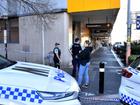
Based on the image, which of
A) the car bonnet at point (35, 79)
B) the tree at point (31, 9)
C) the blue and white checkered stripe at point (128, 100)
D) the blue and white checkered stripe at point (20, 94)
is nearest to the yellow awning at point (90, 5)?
the tree at point (31, 9)

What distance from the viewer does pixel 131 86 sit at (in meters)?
6.58

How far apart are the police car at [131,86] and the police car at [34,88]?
1937 millimetres

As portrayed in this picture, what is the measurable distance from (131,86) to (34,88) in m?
2.88

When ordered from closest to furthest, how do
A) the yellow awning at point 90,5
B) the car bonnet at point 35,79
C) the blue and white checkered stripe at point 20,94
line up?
1. the blue and white checkered stripe at point 20,94
2. the car bonnet at point 35,79
3. the yellow awning at point 90,5

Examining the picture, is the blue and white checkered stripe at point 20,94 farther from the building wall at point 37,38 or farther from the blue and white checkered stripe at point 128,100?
the building wall at point 37,38

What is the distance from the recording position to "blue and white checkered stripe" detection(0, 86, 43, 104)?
4.08 metres

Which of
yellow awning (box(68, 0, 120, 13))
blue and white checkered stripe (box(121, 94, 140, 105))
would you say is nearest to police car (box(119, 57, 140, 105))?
blue and white checkered stripe (box(121, 94, 140, 105))

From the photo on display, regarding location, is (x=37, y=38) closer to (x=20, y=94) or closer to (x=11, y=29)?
(x=11, y=29)

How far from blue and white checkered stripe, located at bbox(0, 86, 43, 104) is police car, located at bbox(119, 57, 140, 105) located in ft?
8.85

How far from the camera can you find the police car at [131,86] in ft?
20.9

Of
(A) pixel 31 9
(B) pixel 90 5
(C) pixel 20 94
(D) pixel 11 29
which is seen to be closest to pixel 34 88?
(C) pixel 20 94

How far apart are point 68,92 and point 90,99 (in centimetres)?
569

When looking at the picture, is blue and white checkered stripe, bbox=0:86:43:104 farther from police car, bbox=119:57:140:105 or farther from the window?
the window

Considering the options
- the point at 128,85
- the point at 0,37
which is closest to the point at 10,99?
the point at 128,85
